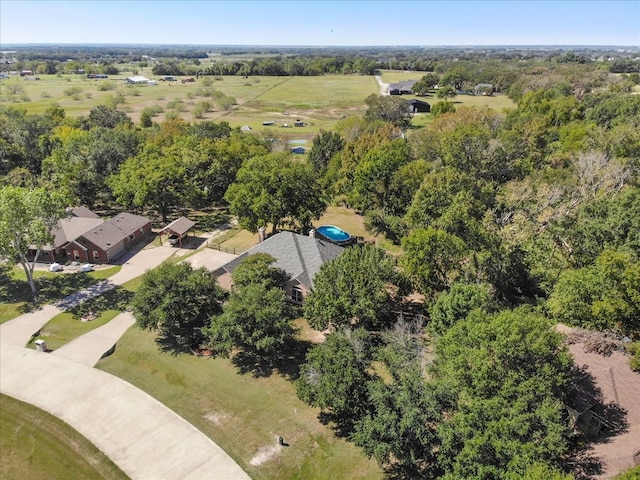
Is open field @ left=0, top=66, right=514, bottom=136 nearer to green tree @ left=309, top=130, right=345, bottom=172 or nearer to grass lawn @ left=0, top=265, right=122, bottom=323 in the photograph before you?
green tree @ left=309, top=130, right=345, bottom=172

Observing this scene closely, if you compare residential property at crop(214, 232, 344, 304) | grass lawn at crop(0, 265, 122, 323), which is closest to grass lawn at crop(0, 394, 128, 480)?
grass lawn at crop(0, 265, 122, 323)

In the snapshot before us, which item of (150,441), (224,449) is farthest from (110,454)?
(224,449)

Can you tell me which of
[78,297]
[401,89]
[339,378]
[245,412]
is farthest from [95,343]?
[401,89]

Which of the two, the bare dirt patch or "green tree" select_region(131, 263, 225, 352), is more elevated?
"green tree" select_region(131, 263, 225, 352)

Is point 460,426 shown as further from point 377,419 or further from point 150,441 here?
point 150,441

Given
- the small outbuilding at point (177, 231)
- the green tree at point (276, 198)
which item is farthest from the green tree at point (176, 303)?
the small outbuilding at point (177, 231)

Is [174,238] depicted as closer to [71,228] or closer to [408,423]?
[71,228]
